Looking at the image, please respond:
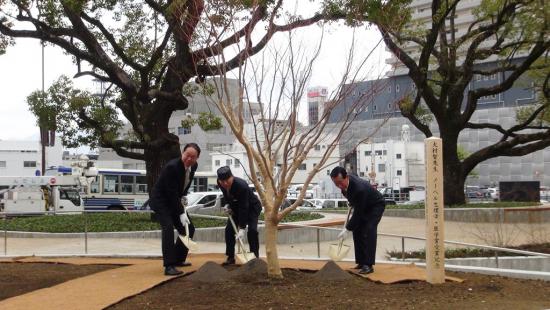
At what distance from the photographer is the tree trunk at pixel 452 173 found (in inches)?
842

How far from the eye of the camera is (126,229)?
14.7 meters

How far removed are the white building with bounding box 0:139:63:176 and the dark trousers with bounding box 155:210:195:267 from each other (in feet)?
181

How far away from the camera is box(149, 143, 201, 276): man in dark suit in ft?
23.7

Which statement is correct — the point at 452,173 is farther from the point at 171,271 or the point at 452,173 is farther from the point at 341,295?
the point at 341,295

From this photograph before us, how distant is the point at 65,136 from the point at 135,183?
1550cm

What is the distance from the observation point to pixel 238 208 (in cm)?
787

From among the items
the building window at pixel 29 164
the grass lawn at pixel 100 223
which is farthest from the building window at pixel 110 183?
the building window at pixel 29 164

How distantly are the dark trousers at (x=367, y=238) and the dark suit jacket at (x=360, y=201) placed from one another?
42 millimetres

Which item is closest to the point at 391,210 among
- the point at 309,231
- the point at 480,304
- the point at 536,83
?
the point at 536,83

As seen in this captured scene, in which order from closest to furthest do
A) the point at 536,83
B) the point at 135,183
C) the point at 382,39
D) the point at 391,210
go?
the point at 382,39
the point at 391,210
the point at 536,83
the point at 135,183

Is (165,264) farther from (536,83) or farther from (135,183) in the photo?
(135,183)

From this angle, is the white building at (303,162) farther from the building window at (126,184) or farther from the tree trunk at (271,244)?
the building window at (126,184)

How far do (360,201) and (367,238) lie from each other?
442mm

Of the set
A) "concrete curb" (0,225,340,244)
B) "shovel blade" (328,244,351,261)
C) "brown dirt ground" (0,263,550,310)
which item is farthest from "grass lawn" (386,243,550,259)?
"brown dirt ground" (0,263,550,310)
